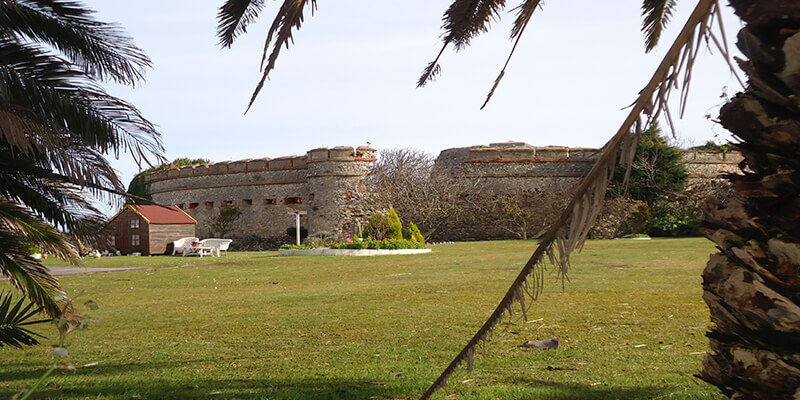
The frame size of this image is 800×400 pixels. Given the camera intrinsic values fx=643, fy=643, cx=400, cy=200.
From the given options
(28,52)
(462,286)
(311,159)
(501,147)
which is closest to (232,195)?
(311,159)

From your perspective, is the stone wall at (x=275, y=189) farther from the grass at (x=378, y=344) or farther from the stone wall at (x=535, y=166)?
the grass at (x=378, y=344)

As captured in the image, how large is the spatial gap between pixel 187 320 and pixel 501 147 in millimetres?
26345

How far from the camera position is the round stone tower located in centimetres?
2759

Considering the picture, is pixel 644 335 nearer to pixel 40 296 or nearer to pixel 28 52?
pixel 40 296

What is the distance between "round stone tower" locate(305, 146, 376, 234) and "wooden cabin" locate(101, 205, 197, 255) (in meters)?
5.52

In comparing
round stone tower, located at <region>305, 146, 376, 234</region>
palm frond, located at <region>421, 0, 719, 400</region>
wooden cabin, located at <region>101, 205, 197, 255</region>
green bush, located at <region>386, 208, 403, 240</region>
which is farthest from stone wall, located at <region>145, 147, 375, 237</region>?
palm frond, located at <region>421, 0, 719, 400</region>

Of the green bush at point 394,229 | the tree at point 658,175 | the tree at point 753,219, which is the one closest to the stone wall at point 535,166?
the tree at point 658,175

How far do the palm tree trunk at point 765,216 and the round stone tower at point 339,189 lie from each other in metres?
25.7

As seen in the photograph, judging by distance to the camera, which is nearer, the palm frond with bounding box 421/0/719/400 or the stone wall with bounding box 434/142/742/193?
the palm frond with bounding box 421/0/719/400

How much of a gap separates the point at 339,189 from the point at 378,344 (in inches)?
905

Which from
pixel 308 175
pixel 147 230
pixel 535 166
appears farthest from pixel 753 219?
pixel 535 166

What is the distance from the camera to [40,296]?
14.5 ft

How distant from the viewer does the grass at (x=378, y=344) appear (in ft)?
11.7

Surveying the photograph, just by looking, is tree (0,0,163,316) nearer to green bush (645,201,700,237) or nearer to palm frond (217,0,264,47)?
palm frond (217,0,264,47)
